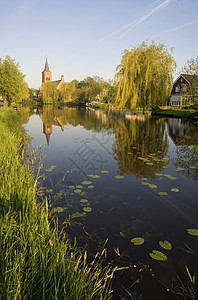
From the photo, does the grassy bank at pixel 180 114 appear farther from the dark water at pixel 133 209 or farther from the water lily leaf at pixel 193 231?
the water lily leaf at pixel 193 231

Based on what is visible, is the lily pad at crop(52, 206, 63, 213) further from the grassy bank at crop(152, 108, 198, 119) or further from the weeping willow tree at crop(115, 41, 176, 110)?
the grassy bank at crop(152, 108, 198, 119)

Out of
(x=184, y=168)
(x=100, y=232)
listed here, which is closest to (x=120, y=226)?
(x=100, y=232)

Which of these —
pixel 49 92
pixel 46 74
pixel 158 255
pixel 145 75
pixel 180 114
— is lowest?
pixel 158 255

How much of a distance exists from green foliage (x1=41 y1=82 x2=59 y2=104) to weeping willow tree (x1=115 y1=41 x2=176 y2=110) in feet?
166

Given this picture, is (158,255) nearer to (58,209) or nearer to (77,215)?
(77,215)

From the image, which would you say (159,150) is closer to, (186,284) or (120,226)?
(120,226)

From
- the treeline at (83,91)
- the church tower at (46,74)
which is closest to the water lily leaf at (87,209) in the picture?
the treeline at (83,91)

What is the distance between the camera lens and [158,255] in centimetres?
287

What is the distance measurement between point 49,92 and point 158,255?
7214 cm

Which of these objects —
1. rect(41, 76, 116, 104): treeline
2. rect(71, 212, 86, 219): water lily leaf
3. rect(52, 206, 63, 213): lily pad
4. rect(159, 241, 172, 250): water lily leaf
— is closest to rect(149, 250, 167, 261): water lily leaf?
rect(159, 241, 172, 250): water lily leaf

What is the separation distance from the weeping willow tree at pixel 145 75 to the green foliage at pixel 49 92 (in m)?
50.5

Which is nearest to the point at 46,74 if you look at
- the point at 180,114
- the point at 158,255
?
the point at 180,114

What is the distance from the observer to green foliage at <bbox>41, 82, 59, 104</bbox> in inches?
2675

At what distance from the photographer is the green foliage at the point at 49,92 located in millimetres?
67938
